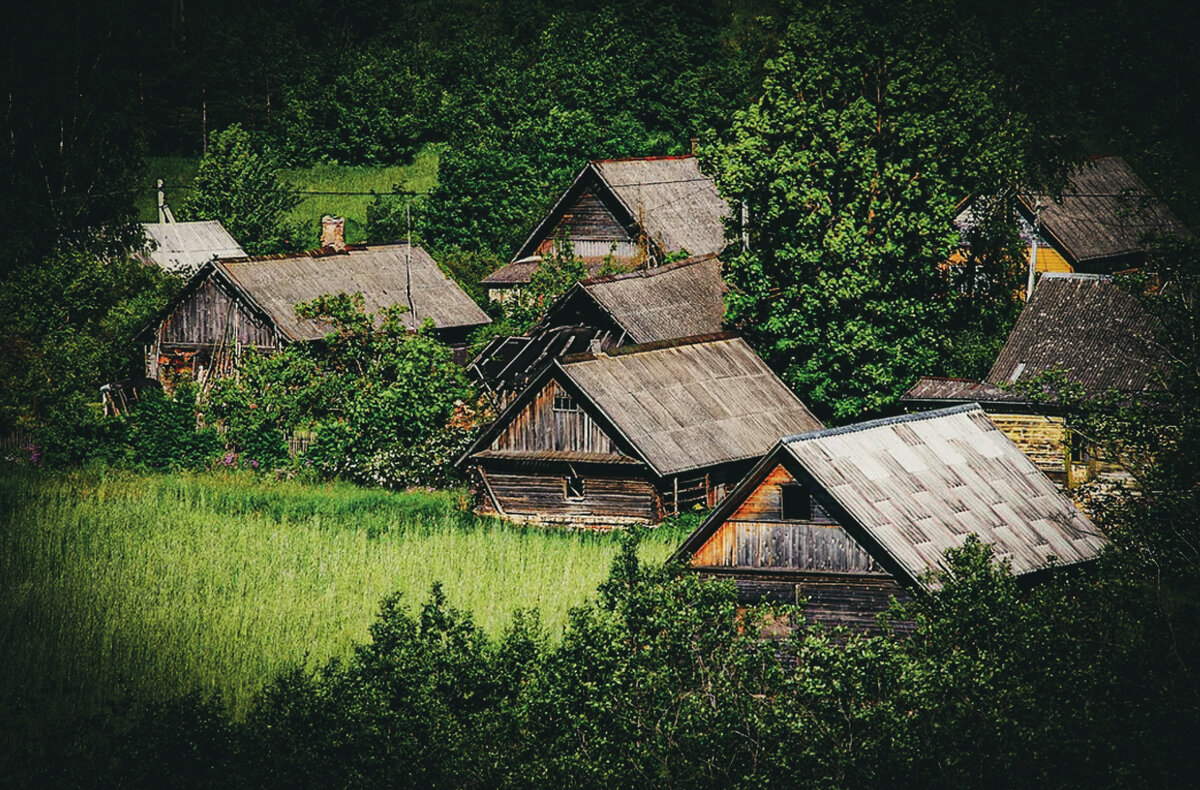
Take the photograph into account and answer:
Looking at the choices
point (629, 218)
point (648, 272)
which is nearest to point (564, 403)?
point (648, 272)

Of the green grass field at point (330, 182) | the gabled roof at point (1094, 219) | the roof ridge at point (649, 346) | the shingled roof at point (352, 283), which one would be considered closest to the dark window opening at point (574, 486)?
the roof ridge at point (649, 346)

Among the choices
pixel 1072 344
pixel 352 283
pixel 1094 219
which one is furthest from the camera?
pixel 1094 219

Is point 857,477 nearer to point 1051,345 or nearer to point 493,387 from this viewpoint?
point 1051,345

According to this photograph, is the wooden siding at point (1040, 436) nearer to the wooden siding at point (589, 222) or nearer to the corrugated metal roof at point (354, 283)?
the corrugated metal roof at point (354, 283)

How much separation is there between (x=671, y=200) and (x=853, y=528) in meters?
26.9

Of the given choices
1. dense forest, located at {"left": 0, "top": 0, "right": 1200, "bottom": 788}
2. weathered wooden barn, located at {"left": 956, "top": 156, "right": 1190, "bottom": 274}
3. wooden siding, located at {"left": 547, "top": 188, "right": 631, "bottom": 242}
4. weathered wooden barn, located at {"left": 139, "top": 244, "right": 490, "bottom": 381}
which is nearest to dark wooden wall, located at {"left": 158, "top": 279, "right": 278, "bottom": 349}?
weathered wooden barn, located at {"left": 139, "top": 244, "right": 490, "bottom": 381}

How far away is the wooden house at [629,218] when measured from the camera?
1841 inches

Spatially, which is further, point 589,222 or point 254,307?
point 589,222

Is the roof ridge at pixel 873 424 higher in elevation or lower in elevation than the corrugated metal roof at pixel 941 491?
higher

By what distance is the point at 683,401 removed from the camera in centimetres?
3322

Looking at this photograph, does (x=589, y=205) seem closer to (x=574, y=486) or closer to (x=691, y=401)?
(x=691, y=401)

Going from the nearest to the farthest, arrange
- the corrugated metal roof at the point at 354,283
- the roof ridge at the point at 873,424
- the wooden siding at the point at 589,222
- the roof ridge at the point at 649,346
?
the roof ridge at the point at 873,424
the roof ridge at the point at 649,346
the corrugated metal roof at the point at 354,283
the wooden siding at the point at 589,222

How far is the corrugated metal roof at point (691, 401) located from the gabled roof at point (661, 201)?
10.9 m

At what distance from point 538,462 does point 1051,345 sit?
11.8 meters
